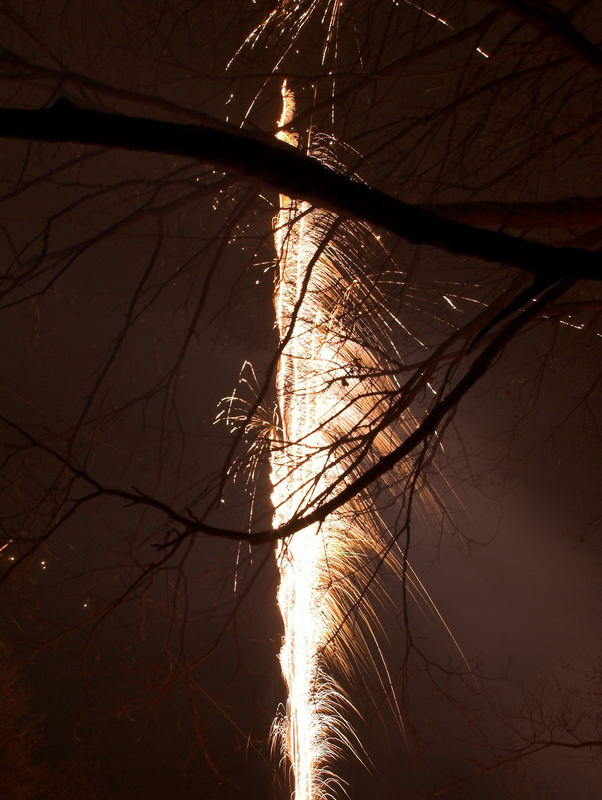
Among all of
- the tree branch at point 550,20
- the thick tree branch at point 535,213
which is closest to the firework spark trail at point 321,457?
the thick tree branch at point 535,213

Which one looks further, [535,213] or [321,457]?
[321,457]

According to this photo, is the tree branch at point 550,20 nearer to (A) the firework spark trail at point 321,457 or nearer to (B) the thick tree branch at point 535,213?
(B) the thick tree branch at point 535,213

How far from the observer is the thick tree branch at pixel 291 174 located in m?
1.05

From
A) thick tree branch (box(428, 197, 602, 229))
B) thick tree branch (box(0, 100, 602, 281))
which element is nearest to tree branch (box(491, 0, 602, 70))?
thick tree branch (box(428, 197, 602, 229))

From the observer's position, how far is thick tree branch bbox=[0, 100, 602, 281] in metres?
1.05

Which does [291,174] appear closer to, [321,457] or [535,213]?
[535,213]

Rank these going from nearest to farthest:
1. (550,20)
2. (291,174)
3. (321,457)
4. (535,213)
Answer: (291,174) → (550,20) → (535,213) → (321,457)

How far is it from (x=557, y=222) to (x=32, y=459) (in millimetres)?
1574

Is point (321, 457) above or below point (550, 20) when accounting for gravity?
below

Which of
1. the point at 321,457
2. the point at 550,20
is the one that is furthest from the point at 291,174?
the point at 321,457

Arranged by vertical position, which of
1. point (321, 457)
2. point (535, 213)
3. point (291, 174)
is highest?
point (535, 213)

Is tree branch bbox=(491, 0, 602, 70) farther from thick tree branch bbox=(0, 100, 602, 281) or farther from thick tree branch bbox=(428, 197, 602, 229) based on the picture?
thick tree branch bbox=(0, 100, 602, 281)

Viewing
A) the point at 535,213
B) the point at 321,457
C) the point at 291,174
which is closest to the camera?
the point at 291,174

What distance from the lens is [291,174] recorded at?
1.18m
